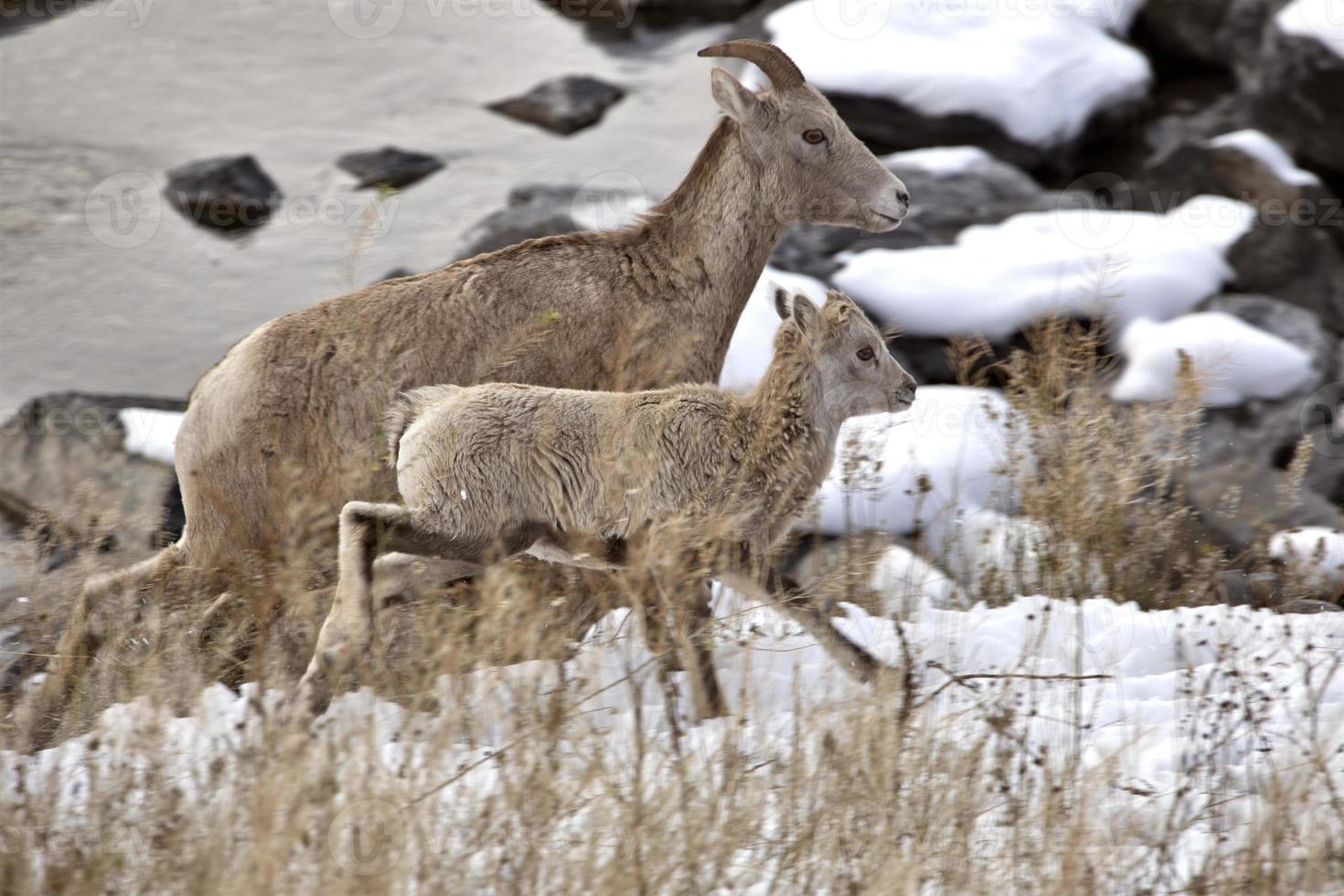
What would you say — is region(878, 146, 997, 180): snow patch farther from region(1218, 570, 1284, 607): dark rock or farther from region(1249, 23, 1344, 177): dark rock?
region(1218, 570, 1284, 607): dark rock

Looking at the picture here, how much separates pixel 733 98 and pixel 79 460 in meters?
4.80

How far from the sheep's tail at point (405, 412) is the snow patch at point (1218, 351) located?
612 centimetres

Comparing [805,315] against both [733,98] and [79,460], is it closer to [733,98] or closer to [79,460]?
[733,98]

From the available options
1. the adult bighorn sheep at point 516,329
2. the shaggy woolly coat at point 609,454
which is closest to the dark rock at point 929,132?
the adult bighorn sheep at point 516,329

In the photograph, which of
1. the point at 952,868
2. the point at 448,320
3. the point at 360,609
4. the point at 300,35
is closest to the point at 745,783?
the point at 952,868

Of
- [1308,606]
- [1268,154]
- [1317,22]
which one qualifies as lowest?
[1308,606]

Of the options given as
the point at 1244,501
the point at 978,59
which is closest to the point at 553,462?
the point at 1244,501

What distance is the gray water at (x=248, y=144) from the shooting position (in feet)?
39.8

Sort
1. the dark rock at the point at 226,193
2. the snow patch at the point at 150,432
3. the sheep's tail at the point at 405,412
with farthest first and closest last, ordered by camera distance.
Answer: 1. the dark rock at the point at 226,193
2. the snow patch at the point at 150,432
3. the sheep's tail at the point at 405,412

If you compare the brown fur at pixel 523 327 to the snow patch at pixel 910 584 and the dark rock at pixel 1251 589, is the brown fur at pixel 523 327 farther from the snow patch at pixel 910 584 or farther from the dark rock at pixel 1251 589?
the dark rock at pixel 1251 589

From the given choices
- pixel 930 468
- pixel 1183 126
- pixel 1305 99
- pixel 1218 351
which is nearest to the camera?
pixel 930 468

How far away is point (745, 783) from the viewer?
4.05 metres

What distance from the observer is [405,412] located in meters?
5.14

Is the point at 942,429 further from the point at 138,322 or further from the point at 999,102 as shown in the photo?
the point at 138,322
